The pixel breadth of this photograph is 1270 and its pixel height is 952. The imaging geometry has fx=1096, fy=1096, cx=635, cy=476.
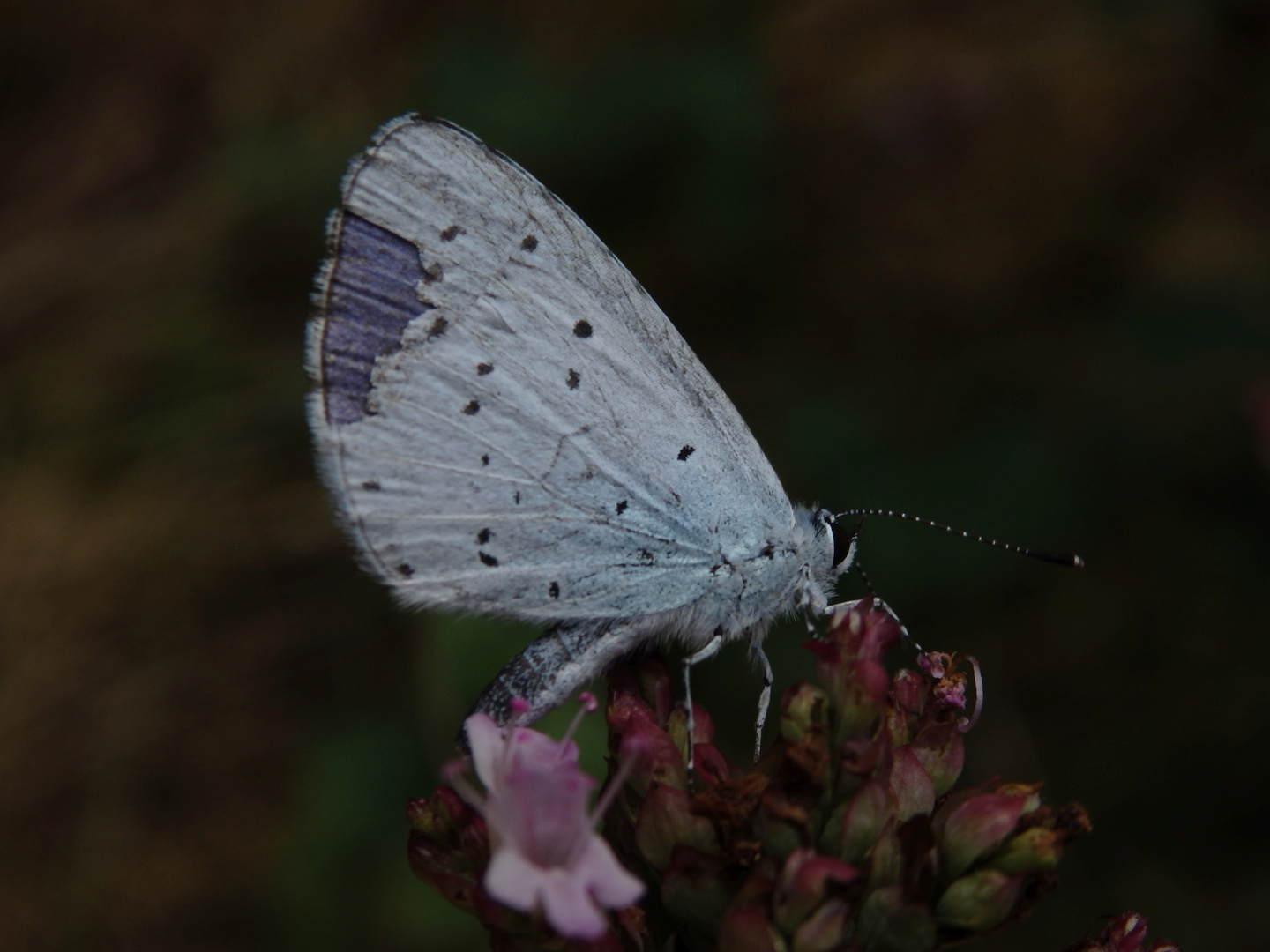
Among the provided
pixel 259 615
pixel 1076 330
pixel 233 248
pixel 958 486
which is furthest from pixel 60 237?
pixel 1076 330

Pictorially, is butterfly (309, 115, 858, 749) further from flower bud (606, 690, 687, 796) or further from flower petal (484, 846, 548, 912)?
flower petal (484, 846, 548, 912)

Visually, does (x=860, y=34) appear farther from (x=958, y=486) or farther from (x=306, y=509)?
(x=306, y=509)

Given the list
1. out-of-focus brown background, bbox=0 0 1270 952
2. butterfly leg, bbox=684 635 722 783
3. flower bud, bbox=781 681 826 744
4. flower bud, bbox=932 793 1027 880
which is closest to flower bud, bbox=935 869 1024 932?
flower bud, bbox=932 793 1027 880

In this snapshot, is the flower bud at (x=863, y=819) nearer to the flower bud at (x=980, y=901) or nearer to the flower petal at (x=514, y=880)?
the flower bud at (x=980, y=901)

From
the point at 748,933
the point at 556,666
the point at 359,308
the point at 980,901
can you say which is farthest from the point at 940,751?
the point at 359,308

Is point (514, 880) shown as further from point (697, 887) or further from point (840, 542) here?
point (840, 542)
